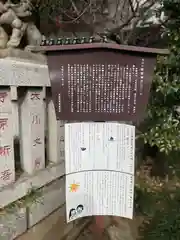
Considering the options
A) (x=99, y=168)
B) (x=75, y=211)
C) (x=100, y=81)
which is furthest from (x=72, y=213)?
(x=100, y=81)

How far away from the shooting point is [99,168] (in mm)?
1152

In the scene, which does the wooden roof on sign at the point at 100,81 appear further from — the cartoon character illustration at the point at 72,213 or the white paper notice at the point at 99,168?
the cartoon character illustration at the point at 72,213

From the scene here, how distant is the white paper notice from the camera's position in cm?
112

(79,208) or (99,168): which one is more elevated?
(99,168)

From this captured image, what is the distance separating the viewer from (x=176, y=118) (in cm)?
130

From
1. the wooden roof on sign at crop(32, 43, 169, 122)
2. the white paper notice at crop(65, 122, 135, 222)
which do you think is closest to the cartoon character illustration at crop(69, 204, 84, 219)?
the white paper notice at crop(65, 122, 135, 222)

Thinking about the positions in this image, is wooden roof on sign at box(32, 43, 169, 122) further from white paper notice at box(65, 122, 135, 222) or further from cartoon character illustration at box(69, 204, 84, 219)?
cartoon character illustration at box(69, 204, 84, 219)

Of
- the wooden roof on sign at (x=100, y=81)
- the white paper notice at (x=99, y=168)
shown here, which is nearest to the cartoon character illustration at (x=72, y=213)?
the white paper notice at (x=99, y=168)

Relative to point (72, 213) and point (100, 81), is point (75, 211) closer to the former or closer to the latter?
point (72, 213)

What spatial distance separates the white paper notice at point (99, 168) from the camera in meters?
1.12

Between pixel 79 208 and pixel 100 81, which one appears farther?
pixel 79 208

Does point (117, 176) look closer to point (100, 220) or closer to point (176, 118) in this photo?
point (100, 220)

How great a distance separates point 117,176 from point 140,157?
0.53m

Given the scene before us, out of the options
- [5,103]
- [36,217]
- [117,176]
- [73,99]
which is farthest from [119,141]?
[36,217]
